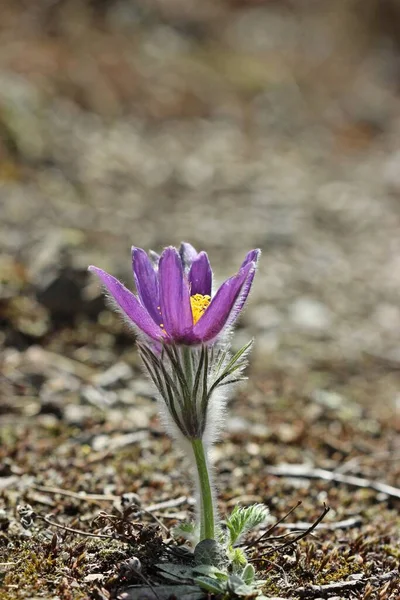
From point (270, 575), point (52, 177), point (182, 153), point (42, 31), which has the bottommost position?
point (270, 575)

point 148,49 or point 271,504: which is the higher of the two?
point 148,49

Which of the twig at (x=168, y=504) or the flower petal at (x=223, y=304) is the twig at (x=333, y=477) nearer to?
the twig at (x=168, y=504)

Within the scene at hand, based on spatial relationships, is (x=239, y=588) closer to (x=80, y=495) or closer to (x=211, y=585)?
(x=211, y=585)

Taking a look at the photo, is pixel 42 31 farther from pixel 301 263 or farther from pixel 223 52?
pixel 301 263

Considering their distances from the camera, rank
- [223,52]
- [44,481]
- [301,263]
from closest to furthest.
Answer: [44,481], [301,263], [223,52]

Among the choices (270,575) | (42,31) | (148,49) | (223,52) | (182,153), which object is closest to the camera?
(270,575)

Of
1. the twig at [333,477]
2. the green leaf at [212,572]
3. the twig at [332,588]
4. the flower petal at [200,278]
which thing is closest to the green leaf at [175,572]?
the green leaf at [212,572]

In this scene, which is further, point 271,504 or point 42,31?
point 42,31

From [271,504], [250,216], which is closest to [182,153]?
[250,216]
